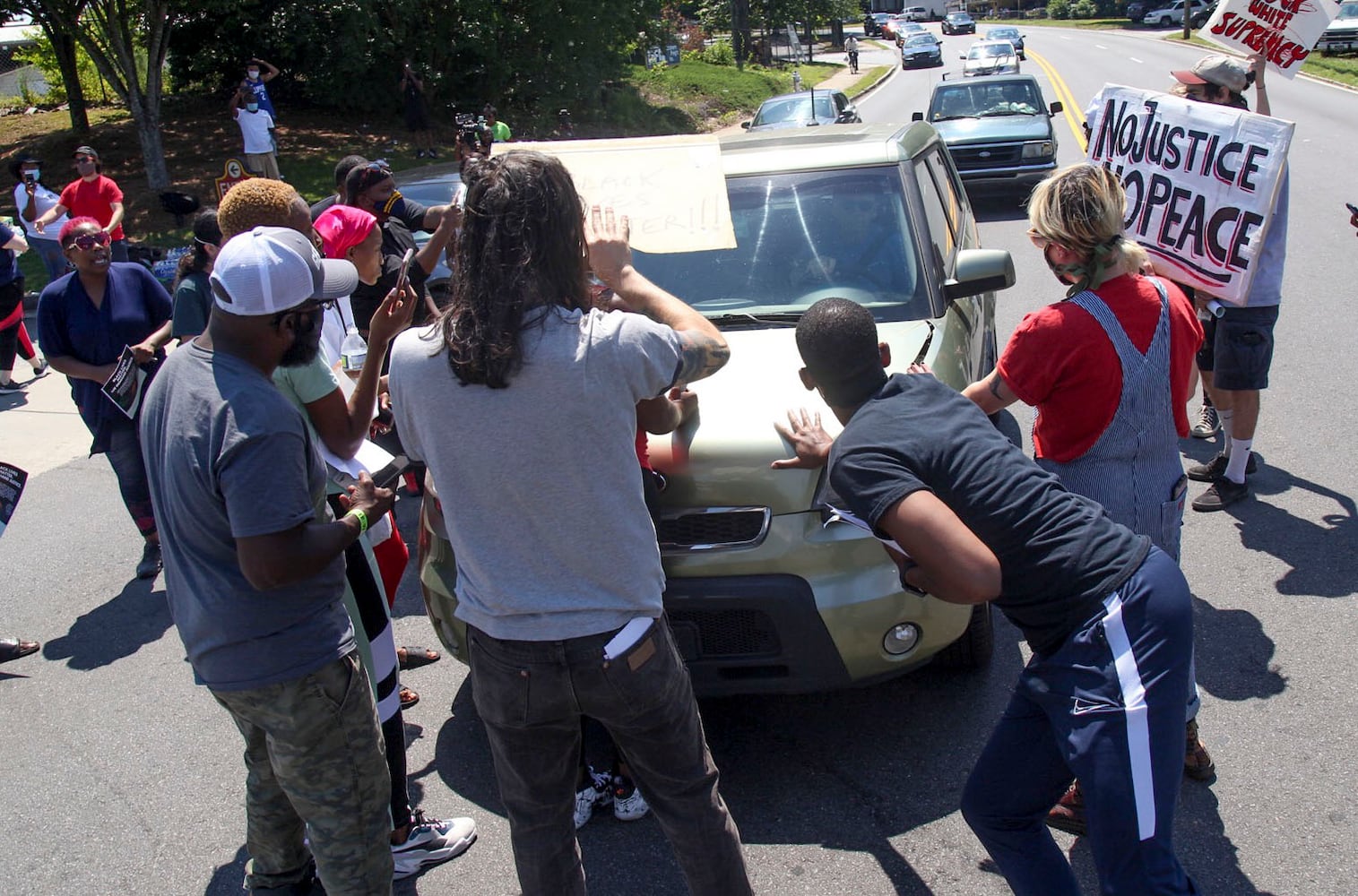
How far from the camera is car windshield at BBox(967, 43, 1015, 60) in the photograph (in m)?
36.5

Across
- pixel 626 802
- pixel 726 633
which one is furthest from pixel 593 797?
pixel 726 633

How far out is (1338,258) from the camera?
34.2 feet

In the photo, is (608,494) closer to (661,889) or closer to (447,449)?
(447,449)

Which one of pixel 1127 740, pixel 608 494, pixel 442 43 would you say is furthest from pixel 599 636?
pixel 442 43

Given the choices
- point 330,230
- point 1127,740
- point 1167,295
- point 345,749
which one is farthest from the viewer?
point 330,230

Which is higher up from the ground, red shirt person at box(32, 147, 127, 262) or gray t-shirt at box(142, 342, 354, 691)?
gray t-shirt at box(142, 342, 354, 691)

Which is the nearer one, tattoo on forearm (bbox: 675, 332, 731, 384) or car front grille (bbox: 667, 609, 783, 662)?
tattoo on forearm (bbox: 675, 332, 731, 384)

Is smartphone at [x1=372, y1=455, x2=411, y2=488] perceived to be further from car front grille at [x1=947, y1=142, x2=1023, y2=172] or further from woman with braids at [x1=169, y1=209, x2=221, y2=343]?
car front grille at [x1=947, y1=142, x2=1023, y2=172]

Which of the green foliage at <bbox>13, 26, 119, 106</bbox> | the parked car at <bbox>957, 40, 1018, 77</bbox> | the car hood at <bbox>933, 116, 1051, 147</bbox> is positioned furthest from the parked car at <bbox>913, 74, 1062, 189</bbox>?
the green foliage at <bbox>13, 26, 119, 106</bbox>

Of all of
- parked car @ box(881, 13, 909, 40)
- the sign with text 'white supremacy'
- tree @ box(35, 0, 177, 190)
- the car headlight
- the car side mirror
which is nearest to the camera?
the sign with text 'white supremacy'

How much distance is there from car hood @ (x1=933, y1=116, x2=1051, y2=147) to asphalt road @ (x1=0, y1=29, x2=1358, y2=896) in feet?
31.6

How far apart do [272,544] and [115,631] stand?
3.48 m

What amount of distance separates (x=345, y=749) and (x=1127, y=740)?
1.76 meters

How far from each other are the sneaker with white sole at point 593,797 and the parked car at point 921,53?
51.9m
